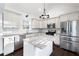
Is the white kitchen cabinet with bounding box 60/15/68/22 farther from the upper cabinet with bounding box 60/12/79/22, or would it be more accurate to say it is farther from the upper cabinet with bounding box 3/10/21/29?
the upper cabinet with bounding box 3/10/21/29

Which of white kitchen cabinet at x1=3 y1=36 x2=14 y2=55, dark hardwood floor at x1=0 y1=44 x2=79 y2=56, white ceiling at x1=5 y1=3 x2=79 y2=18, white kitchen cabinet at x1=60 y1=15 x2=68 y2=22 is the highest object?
white ceiling at x1=5 y1=3 x2=79 y2=18

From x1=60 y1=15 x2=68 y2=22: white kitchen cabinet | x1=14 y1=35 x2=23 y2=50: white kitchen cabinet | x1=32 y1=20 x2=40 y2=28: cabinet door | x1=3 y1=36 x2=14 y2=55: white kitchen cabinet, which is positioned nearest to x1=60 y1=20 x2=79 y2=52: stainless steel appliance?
x1=60 y1=15 x2=68 y2=22: white kitchen cabinet

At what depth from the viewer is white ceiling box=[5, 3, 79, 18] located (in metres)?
1.50

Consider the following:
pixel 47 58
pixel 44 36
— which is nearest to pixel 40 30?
pixel 44 36

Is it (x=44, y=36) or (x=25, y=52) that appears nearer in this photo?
(x=25, y=52)

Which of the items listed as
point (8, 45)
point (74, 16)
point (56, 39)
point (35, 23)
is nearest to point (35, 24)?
point (35, 23)

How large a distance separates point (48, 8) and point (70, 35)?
2.42ft

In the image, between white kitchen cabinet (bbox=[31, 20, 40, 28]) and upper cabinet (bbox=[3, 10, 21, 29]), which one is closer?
upper cabinet (bbox=[3, 10, 21, 29])

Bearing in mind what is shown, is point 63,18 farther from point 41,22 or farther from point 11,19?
point 11,19

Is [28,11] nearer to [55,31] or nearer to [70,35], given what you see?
[55,31]

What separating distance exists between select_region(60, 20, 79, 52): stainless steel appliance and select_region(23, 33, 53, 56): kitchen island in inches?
11.0

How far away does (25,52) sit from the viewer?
1.51 metres

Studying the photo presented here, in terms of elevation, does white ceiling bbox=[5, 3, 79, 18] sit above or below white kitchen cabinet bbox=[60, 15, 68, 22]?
above

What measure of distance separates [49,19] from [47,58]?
2.74 ft
